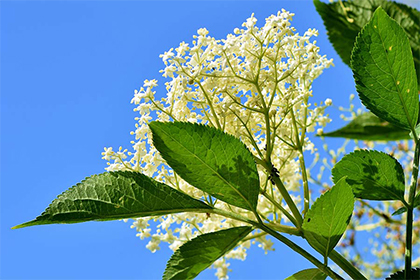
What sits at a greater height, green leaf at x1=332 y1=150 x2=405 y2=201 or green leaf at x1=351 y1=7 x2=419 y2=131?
green leaf at x1=351 y1=7 x2=419 y2=131

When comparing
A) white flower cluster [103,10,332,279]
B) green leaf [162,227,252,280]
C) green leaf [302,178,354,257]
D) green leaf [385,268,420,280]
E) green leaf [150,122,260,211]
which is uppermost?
white flower cluster [103,10,332,279]

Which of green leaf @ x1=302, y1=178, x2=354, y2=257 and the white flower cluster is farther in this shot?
the white flower cluster

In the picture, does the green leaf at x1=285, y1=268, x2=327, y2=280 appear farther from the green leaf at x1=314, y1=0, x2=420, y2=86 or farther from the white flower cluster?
the green leaf at x1=314, y1=0, x2=420, y2=86

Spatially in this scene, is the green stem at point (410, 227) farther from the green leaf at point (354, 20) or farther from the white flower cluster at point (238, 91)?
the green leaf at point (354, 20)

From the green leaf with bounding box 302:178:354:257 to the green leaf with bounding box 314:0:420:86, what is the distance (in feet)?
3.96

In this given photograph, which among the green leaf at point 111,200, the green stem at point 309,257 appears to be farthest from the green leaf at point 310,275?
the green leaf at point 111,200

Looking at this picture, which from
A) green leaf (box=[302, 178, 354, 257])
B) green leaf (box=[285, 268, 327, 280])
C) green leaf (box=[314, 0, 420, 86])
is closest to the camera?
green leaf (box=[302, 178, 354, 257])

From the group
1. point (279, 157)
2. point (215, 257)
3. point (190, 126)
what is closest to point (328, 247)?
point (215, 257)

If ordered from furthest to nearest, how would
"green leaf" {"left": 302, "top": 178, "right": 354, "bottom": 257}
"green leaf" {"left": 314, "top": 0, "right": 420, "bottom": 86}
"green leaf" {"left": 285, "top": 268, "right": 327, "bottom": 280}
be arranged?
"green leaf" {"left": 314, "top": 0, "right": 420, "bottom": 86} < "green leaf" {"left": 285, "top": 268, "right": 327, "bottom": 280} < "green leaf" {"left": 302, "top": 178, "right": 354, "bottom": 257}

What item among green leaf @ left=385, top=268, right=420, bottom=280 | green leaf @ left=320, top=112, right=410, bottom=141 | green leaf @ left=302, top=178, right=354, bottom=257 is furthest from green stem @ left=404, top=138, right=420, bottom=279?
green leaf @ left=320, top=112, right=410, bottom=141

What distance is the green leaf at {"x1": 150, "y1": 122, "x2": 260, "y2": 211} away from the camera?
94 cm

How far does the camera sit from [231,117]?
4.14 feet

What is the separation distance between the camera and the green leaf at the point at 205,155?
0.94 m

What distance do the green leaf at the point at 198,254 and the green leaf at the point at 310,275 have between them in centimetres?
15
